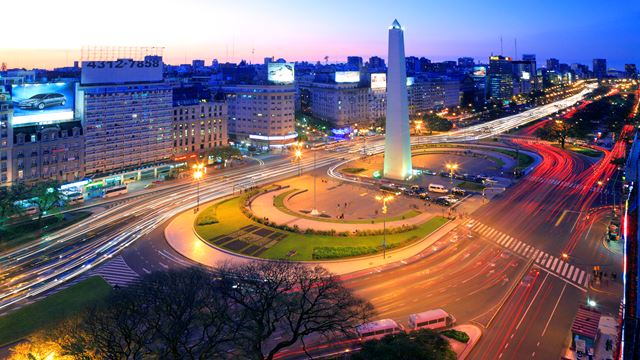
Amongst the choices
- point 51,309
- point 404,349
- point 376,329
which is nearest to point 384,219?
point 376,329

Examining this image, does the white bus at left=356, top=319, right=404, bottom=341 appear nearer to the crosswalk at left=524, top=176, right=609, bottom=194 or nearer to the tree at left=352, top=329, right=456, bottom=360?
the tree at left=352, top=329, right=456, bottom=360

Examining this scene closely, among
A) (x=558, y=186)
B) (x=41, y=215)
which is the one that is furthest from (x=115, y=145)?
(x=558, y=186)

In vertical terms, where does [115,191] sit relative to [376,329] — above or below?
above

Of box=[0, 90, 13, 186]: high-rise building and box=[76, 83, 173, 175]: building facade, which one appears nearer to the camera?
box=[0, 90, 13, 186]: high-rise building

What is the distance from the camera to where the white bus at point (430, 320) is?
117 feet

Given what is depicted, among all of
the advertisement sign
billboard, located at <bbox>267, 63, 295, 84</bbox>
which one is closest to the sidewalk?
billboard, located at <bbox>267, 63, 295, 84</bbox>

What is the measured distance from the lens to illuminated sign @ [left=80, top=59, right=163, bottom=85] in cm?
8006

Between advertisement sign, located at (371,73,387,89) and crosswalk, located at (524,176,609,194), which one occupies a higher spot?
advertisement sign, located at (371,73,387,89)

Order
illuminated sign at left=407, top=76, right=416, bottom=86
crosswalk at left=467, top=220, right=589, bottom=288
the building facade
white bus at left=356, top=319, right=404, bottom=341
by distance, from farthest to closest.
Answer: illuminated sign at left=407, top=76, right=416, bottom=86 < the building facade < crosswalk at left=467, top=220, right=589, bottom=288 < white bus at left=356, top=319, right=404, bottom=341

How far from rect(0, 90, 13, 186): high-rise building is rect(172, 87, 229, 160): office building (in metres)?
31.7

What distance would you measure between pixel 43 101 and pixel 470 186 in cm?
7045

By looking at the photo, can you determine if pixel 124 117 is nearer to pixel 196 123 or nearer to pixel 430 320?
pixel 196 123

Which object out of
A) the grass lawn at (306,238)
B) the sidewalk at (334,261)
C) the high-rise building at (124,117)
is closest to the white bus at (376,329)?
the sidewalk at (334,261)

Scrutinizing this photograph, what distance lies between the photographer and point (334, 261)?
1943 inches
